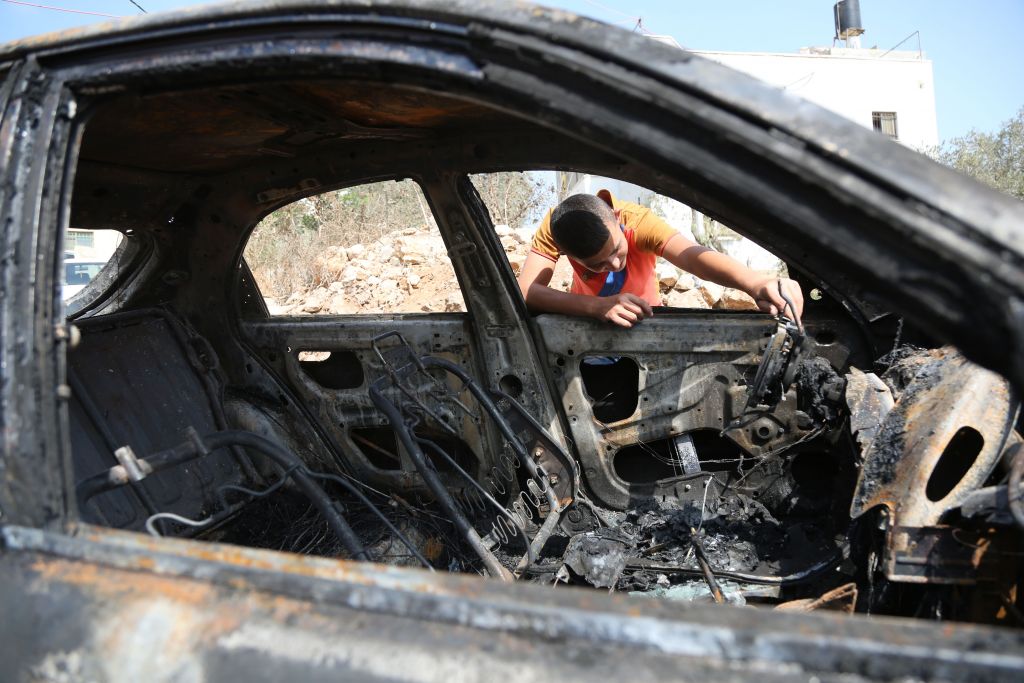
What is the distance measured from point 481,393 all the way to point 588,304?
55 centimetres

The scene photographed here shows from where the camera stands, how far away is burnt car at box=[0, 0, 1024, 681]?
90cm

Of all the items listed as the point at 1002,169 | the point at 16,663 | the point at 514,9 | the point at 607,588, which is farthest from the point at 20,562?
the point at 1002,169

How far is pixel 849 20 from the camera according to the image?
2900 centimetres

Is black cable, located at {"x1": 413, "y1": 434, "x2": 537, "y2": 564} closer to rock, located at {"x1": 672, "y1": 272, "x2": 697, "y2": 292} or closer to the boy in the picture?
the boy

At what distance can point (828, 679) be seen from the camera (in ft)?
2.66

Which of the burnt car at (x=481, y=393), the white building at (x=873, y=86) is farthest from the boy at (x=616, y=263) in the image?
the white building at (x=873, y=86)

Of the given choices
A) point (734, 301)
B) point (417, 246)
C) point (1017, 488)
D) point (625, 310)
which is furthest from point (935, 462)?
point (417, 246)

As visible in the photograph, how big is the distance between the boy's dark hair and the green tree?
20463mm

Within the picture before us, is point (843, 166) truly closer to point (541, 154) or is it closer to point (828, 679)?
point (828, 679)

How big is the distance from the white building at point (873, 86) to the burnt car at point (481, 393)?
75.2ft

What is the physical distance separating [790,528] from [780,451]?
0.28m

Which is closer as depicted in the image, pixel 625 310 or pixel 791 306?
pixel 791 306

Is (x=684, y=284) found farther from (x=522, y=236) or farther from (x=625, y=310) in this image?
(x=625, y=310)

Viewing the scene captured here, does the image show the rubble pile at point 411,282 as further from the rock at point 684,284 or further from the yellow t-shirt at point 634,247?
the yellow t-shirt at point 634,247
